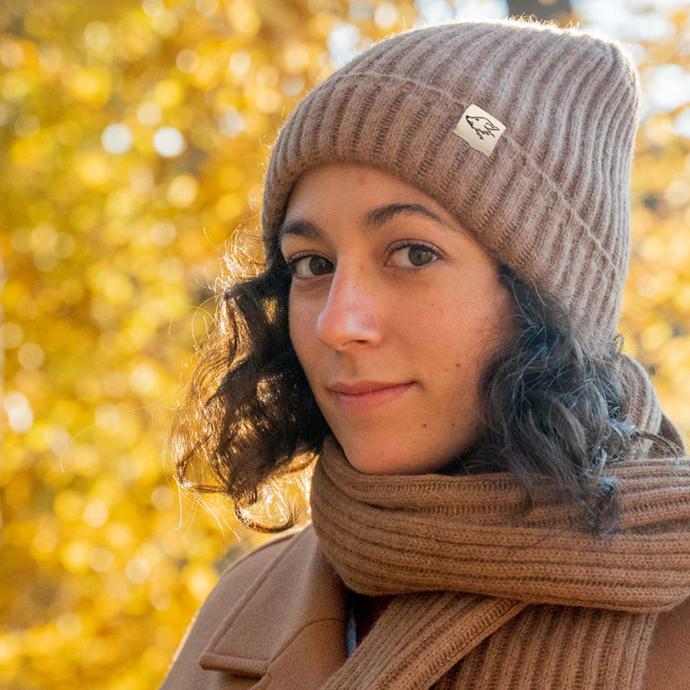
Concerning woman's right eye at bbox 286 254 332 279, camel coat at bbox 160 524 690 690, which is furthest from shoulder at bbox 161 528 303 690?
woman's right eye at bbox 286 254 332 279

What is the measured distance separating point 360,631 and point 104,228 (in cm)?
198

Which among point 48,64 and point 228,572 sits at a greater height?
point 48,64

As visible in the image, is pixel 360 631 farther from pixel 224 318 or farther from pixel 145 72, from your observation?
pixel 145 72

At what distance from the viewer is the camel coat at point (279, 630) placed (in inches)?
79.7

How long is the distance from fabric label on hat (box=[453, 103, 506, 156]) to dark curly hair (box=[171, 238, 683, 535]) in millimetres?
229

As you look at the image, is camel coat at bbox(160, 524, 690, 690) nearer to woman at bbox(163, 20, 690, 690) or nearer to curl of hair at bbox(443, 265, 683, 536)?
woman at bbox(163, 20, 690, 690)

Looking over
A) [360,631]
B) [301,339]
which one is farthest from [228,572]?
[301,339]

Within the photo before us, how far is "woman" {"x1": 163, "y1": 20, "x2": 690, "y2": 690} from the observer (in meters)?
1.74

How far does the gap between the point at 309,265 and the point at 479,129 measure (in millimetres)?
426

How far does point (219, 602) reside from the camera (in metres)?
2.60

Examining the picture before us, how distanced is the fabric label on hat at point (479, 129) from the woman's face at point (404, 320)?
0.13m

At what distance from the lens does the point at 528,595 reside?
1741 mm

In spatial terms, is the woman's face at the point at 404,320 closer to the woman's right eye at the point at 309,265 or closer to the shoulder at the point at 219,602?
the woman's right eye at the point at 309,265

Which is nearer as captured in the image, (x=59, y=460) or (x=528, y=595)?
(x=528, y=595)
